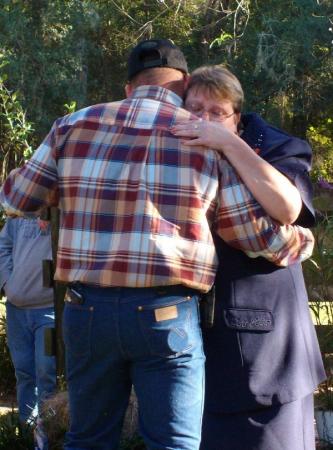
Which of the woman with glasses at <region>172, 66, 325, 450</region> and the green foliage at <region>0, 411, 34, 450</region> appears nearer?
the woman with glasses at <region>172, 66, 325, 450</region>

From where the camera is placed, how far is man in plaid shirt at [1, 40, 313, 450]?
2.49 meters

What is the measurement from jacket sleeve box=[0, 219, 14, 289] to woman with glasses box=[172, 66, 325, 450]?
2.70m

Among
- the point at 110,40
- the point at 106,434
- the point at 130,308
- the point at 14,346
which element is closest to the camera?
the point at 130,308

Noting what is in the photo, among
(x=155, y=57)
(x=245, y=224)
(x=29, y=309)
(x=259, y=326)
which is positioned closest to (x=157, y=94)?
(x=155, y=57)

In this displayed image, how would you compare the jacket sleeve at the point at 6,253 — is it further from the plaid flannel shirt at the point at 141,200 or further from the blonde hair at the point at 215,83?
the blonde hair at the point at 215,83

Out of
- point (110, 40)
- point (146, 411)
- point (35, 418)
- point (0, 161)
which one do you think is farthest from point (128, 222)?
point (110, 40)

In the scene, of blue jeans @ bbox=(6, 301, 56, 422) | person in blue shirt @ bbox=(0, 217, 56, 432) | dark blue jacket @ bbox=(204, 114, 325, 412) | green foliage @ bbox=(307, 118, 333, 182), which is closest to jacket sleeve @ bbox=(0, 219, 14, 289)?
person in blue shirt @ bbox=(0, 217, 56, 432)

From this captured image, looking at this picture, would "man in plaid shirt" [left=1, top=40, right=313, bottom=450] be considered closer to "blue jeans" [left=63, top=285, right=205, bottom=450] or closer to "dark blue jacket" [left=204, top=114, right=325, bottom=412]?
"blue jeans" [left=63, top=285, right=205, bottom=450]

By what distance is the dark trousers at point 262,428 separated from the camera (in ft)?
9.26

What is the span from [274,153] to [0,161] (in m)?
11.6

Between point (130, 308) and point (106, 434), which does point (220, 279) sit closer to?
point (130, 308)

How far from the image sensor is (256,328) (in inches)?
109

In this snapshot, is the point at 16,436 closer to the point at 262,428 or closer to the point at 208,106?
the point at 262,428

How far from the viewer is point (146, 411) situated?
8.33 feet
